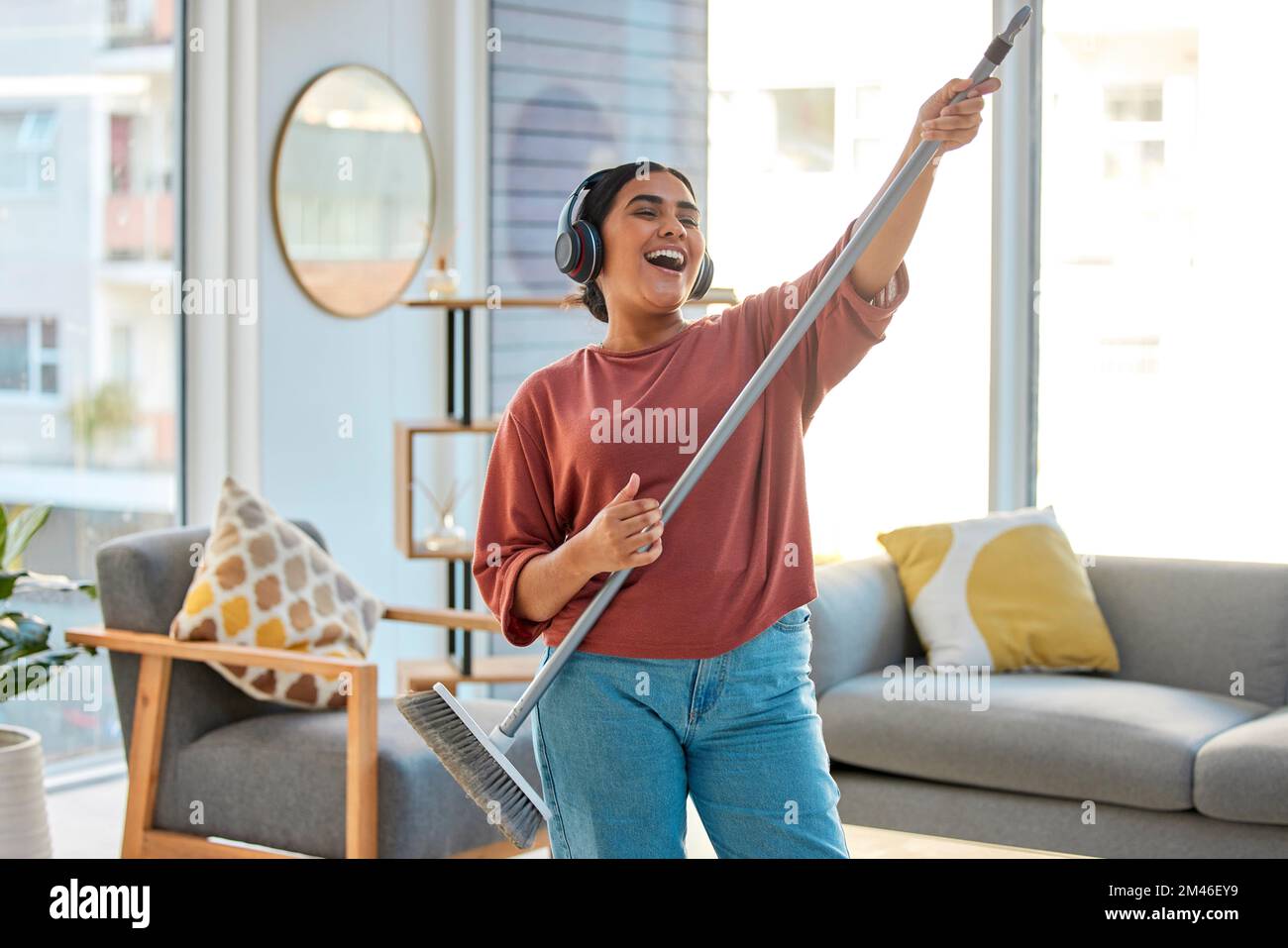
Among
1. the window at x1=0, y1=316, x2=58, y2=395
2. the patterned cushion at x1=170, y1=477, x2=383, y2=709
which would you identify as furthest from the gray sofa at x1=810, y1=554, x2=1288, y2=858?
the window at x1=0, y1=316, x2=58, y2=395

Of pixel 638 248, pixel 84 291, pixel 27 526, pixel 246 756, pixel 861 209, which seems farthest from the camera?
pixel 861 209

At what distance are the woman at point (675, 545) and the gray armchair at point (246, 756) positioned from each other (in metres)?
1.40

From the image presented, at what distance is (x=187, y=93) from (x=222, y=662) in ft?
6.03

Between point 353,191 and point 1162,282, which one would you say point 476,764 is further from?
point 1162,282

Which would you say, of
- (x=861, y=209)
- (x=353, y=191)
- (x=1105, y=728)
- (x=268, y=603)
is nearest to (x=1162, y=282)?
(x=861, y=209)

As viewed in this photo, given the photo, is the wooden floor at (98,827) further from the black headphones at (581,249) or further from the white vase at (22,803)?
the black headphones at (581,249)

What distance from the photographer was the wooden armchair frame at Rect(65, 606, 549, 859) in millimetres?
2803

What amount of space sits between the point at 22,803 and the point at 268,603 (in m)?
0.60

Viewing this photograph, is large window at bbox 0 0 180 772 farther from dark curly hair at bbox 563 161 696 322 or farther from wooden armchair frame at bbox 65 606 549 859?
dark curly hair at bbox 563 161 696 322

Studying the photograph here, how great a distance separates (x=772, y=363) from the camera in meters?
1.40

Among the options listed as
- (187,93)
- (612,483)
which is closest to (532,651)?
(187,93)

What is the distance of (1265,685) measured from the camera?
3.37 m

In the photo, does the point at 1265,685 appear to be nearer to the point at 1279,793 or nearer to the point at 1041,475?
the point at 1279,793
